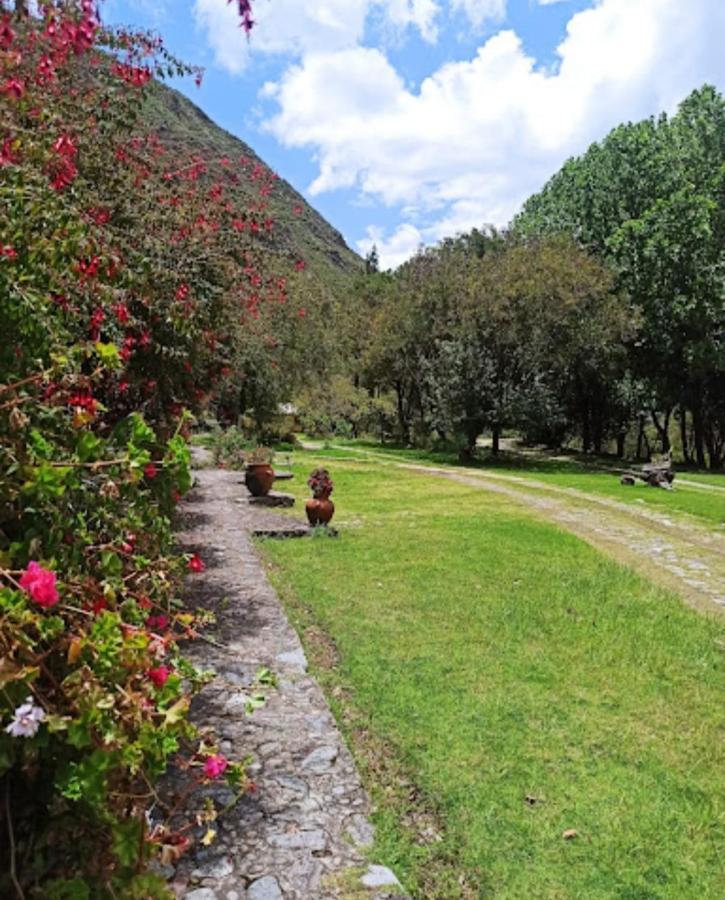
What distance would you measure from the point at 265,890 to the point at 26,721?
1.81 metres

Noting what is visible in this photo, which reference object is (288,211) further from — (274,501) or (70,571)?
(70,571)

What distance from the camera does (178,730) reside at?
1965 mm

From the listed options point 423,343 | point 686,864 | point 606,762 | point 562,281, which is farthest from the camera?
point 423,343

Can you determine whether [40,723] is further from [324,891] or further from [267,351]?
[267,351]

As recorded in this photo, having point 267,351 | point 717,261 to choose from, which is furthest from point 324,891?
point 717,261

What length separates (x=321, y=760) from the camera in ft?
13.3

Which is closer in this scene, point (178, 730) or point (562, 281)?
point (178, 730)

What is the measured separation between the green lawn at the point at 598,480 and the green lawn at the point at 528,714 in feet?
23.6

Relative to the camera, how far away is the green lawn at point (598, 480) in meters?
16.0

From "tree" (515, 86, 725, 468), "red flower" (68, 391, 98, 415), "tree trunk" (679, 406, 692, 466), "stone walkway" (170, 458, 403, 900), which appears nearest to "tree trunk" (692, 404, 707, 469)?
"tree" (515, 86, 725, 468)

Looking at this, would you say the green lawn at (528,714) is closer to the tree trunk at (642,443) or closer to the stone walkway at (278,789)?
the stone walkway at (278,789)

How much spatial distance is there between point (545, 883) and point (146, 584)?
2294 millimetres

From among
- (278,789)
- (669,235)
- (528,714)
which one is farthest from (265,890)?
(669,235)

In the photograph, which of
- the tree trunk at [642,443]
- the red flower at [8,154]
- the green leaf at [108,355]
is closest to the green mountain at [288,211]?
the red flower at [8,154]
